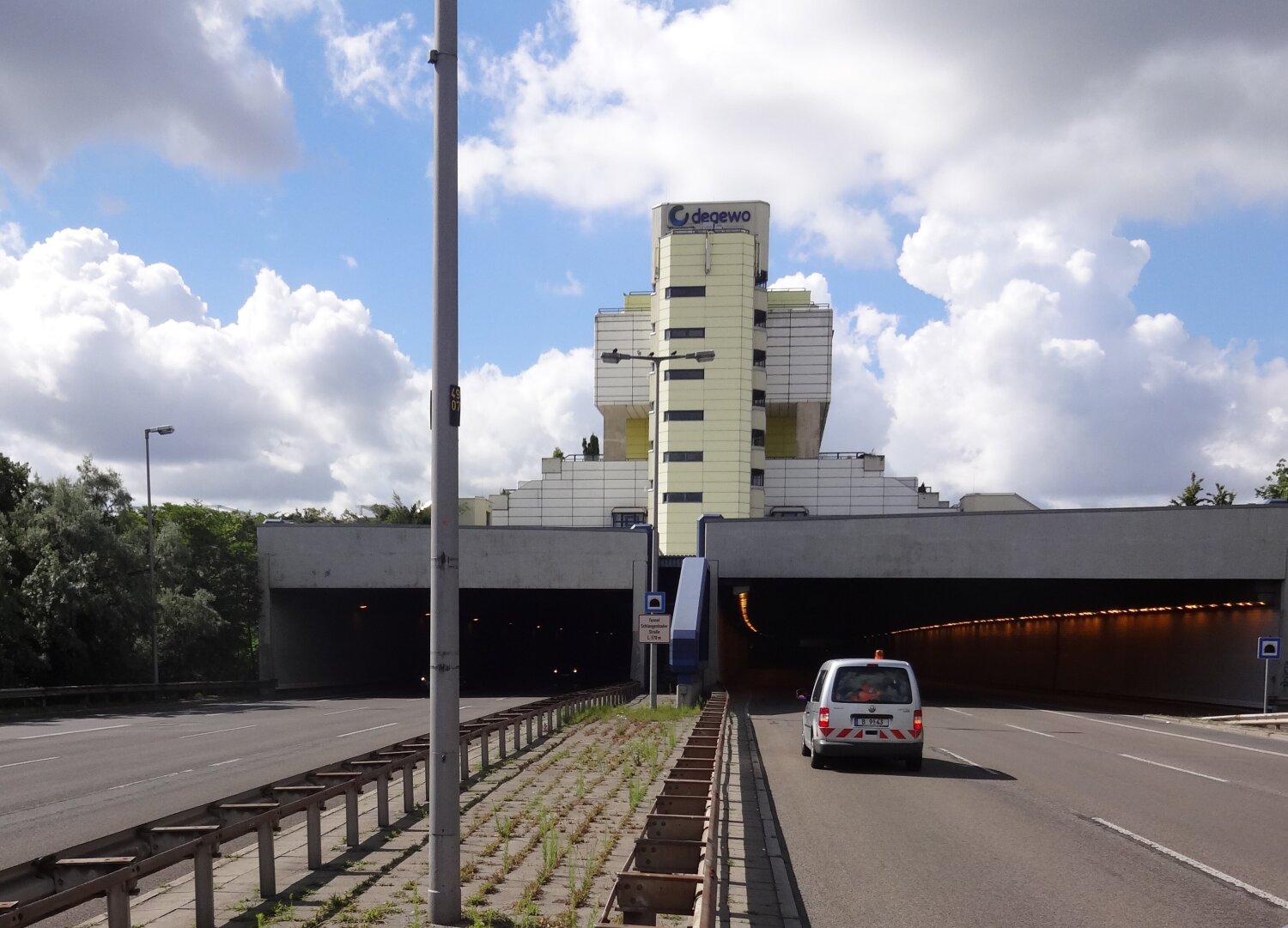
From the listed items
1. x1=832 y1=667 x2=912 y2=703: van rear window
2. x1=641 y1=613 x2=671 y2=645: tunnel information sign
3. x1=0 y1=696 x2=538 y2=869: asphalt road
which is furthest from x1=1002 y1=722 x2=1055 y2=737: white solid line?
x1=0 y1=696 x2=538 y2=869: asphalt road

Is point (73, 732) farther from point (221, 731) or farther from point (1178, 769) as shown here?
point (1178, 769)

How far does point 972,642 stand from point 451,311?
65.2 meters

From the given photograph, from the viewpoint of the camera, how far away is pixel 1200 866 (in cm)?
998

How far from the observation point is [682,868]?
816 centimetres

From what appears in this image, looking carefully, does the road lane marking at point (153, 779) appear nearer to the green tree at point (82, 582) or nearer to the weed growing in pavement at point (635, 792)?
the weed growing in pavement at point (635, 792)

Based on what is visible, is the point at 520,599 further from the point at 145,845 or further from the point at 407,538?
the point at 145,845

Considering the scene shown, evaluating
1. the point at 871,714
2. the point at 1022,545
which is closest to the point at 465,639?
the point at 1022,545

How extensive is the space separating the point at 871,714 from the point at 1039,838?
19.2 ft

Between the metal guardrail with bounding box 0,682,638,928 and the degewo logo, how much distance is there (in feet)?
282

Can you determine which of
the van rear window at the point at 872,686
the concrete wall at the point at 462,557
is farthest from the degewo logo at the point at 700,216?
the van rear window at the point at 872,686

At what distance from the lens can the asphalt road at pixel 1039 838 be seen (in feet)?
27.5

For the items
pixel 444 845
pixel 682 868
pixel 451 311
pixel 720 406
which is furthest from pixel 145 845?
pixel 720 406

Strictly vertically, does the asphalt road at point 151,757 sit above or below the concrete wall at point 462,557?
below

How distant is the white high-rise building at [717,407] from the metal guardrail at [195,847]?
74.5m
